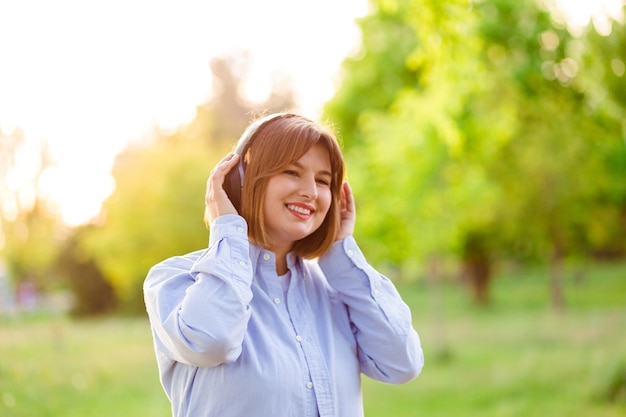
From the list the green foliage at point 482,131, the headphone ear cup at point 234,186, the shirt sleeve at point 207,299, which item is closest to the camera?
the shirt sleeve at point 207,299

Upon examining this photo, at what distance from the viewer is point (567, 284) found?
95.7 ft

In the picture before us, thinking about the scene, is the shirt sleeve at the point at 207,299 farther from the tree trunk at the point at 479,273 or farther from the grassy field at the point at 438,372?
the tree trunk at the point at 479,273

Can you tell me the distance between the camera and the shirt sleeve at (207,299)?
1.84 meters

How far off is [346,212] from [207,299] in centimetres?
61

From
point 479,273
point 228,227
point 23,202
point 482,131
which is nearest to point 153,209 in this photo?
point 482,131

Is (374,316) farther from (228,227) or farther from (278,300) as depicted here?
(228,227)

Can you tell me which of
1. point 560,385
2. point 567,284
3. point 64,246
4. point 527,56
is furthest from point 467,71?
point 567,284

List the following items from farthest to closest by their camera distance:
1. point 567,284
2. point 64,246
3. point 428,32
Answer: point 567,284
point 64,246
point 428,32

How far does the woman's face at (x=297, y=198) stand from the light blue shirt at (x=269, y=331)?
0.08 m

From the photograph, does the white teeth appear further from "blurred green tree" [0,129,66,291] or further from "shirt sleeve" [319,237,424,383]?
"blurred green tree" [0,129,66,291]

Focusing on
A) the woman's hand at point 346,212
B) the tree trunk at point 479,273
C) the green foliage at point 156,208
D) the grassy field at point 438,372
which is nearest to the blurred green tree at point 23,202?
the grassy field at point 438,372

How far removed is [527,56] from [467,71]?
7.28m

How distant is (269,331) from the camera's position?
2029 millimetres

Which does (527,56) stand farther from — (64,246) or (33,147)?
(64,246)
